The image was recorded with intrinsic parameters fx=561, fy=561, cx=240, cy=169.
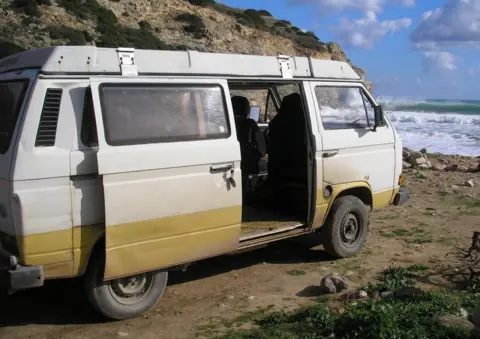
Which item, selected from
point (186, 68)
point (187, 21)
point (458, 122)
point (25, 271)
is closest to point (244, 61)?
point (186, 68)

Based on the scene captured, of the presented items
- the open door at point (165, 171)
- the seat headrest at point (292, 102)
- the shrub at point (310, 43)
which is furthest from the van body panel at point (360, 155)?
the shrub at point (310, 43)

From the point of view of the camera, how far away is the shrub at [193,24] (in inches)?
1538

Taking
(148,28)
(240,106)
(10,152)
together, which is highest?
(148,28)

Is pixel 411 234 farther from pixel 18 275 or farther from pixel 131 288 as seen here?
pixel 18 275

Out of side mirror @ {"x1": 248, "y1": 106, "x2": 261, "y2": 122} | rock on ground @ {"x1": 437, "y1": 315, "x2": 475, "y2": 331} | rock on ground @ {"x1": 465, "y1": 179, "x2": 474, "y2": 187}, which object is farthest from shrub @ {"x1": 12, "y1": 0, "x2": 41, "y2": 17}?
rock on ground @ {"x1": 437, "y1": 315, "x2": 475, "y2": 331}

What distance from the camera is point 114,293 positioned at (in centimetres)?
509

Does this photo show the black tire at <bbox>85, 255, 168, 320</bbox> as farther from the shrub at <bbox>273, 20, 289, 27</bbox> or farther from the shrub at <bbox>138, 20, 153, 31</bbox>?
the shrub at <bbox>273, 20, 289, 27</bbox>

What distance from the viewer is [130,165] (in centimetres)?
479

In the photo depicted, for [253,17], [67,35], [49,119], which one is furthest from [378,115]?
[253,17]

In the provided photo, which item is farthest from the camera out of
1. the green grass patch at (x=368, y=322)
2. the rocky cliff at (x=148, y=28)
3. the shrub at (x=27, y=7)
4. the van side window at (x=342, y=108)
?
the shrub at (x=27, y=7)

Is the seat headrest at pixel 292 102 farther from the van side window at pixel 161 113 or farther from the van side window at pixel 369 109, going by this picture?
the van side window at pixel 161 113

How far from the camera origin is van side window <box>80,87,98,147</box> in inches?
185

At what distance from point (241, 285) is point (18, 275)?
102 inches

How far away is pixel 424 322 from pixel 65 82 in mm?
3538
